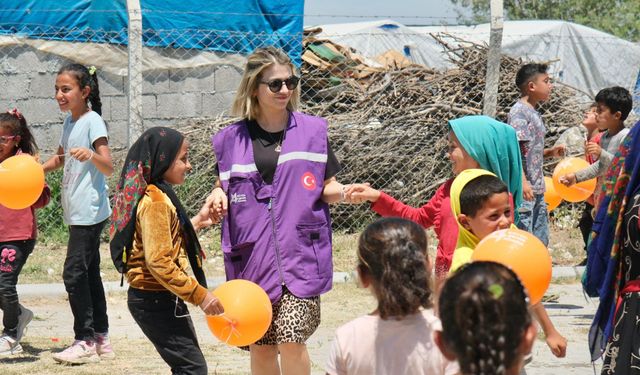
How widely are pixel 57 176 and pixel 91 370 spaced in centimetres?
498

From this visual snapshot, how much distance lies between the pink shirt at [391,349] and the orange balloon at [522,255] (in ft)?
1.86

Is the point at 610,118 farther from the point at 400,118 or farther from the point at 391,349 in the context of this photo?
the point at 391,349

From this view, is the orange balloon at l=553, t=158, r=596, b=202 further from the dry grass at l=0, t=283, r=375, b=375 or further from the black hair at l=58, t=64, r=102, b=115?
the black hair at l=58, t=64, r=102, b=115

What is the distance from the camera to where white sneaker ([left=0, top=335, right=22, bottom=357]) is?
6.76m

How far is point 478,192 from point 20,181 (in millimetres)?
3089

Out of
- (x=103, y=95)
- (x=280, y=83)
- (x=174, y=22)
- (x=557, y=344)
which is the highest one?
(x=280, y=83)

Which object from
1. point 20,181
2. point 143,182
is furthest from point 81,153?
point 143,182

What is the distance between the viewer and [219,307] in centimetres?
448

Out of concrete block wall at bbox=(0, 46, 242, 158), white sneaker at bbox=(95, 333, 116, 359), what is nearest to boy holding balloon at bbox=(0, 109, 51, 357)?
white sneaker at bbox=(95, 333, 116, 359)

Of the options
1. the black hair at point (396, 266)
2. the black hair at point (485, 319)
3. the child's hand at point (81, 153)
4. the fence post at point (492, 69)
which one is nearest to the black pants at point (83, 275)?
the child's hand at point (81, 153)

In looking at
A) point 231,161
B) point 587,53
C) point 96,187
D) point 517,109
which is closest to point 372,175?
point 517,109

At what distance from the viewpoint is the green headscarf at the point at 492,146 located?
4.75 meters

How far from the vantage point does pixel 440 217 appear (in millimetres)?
4793

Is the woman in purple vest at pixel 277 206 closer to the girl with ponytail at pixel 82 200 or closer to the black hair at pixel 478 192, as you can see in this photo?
the black hair at pixel 478 192
